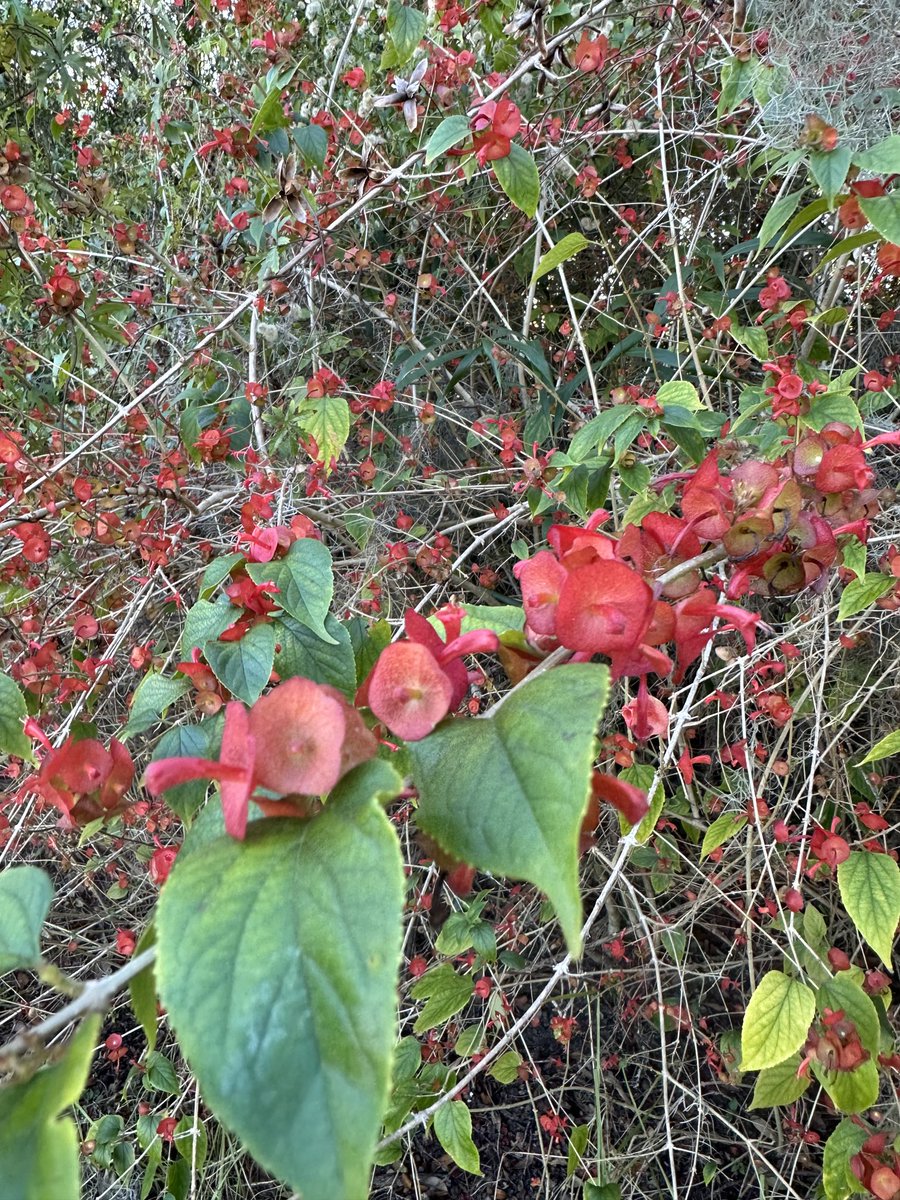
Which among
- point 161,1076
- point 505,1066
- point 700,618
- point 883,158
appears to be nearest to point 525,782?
point 700,618

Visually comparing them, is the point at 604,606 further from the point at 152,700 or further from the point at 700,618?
the point at 152,700

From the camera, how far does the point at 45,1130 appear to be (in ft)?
0.67

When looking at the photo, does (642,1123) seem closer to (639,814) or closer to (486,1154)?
(486,1154)

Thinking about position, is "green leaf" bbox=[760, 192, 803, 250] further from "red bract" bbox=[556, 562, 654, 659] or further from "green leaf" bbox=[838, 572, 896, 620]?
"red bract" bbox=[556, 562, 654, 659]

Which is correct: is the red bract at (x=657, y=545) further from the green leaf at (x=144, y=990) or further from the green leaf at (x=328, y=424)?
the green leaf at (x=328, y=424)

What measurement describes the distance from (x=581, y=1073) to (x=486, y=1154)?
0.61 ft

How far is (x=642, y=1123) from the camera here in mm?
1073

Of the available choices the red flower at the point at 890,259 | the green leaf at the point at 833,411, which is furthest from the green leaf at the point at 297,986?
the red flower at the point at 890,259

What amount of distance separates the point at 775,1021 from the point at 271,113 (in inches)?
47.3

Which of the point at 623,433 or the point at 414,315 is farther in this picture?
the point at 414,315

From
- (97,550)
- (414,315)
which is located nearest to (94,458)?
(97,550)

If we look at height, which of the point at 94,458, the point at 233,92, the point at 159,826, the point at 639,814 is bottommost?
the point at 159,826

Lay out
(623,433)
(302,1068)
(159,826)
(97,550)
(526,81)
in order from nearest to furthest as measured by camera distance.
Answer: (302,1068) → (623,433) → (159,826) → (97,550) → (526,81)

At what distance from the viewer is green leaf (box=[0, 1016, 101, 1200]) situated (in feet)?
0.64
